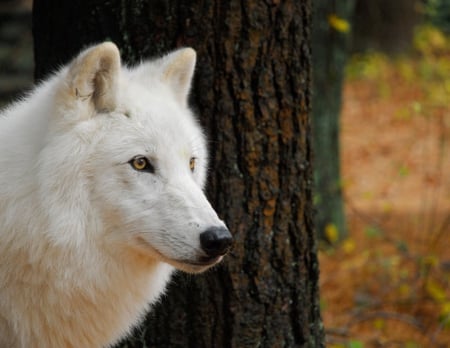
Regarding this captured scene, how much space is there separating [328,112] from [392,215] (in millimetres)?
1823

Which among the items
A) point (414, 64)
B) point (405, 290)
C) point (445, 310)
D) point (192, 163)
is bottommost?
point (414, 64)

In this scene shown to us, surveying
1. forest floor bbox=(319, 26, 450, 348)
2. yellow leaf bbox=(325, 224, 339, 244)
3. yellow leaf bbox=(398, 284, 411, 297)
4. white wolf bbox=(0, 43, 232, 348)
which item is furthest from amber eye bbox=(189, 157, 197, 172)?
yellow leaf bbox=(325, 224, 339, 244)

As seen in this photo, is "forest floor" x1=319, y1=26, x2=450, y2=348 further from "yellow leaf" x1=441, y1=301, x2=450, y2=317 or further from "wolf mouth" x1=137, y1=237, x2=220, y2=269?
"wolf mouth" x1=137, y1=237, x2=220, y2=269

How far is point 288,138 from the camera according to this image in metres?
3.78

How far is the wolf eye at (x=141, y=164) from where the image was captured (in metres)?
3.08

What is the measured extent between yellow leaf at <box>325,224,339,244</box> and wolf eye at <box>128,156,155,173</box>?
4816mm

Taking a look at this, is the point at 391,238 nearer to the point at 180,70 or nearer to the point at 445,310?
the point at 445,310

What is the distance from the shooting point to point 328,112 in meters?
7.85

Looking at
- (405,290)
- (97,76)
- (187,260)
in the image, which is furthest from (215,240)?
(405,290)

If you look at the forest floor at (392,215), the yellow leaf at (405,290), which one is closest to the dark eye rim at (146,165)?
the forest floor at (392,215)

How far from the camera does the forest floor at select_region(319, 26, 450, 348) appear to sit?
5.99m

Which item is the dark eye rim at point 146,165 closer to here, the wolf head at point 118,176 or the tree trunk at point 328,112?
the wolf head at point 118,176

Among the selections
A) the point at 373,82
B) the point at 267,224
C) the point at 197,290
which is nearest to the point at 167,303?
the point at 197,290

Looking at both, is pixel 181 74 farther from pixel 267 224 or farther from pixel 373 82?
pixel 373 82
